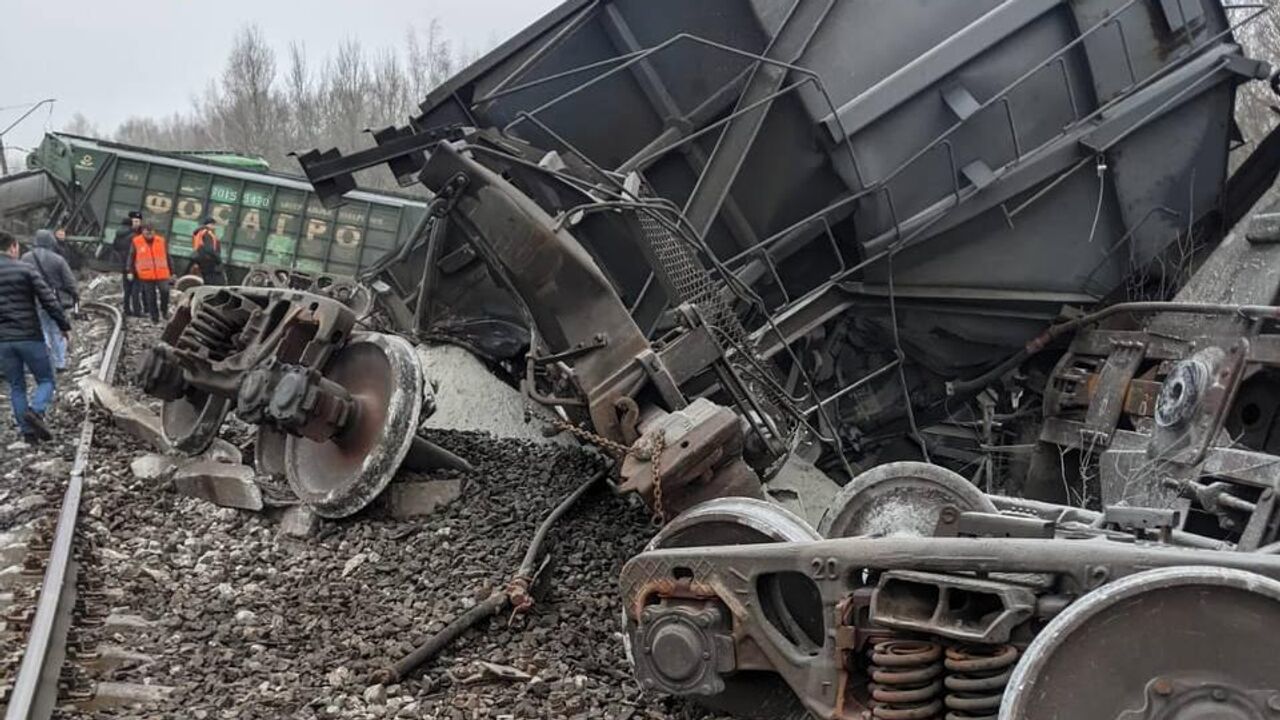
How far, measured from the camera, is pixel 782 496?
5.30 metres

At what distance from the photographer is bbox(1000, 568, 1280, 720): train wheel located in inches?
82.0

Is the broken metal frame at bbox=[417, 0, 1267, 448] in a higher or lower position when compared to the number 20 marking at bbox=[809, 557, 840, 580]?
higher

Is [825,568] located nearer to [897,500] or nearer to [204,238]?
[897,500]

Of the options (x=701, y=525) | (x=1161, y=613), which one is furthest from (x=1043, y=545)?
(x=701, y=525)

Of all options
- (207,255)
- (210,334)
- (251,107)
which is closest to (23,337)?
(210,334)

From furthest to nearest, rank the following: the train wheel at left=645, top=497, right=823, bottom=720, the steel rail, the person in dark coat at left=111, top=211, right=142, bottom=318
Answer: the person in dark coat at left=111, top=211, right=142, bottom=318 → the steel rail → the train wheel at left=645, top=497, right=823, bottom=720

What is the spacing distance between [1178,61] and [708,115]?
2.86 meters

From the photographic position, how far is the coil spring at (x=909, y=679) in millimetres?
2445

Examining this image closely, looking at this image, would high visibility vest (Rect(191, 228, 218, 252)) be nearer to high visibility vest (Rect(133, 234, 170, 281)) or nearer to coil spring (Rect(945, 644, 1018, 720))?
high visibility vest (Rect(133, 234, 170, 281))

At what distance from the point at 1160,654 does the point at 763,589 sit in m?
1.16

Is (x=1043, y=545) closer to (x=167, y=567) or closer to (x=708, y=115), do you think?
(x=167, y=567)

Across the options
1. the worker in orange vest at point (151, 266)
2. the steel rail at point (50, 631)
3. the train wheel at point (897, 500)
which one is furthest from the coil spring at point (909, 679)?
the worker in orange vest at point (151, 266)

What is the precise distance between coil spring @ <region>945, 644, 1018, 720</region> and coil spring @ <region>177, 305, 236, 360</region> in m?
4.32

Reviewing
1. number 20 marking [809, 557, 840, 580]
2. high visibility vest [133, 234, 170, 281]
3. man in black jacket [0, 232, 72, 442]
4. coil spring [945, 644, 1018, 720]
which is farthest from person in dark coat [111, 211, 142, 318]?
coil spring [945, 644, 1018, 720]
